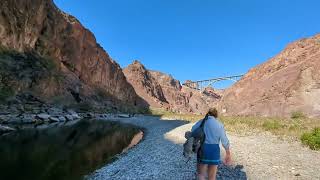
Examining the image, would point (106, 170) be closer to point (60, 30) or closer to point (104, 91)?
point (60, 30)

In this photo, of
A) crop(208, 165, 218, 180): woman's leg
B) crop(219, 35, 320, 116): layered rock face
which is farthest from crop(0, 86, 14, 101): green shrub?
crop(208, 165, 218, 180): woman's leg

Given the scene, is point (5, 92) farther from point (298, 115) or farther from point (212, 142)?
point (212, 142)

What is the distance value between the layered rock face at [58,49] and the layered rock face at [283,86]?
125 ft

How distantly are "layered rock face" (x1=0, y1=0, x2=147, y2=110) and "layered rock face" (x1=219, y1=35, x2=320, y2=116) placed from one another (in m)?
38.2

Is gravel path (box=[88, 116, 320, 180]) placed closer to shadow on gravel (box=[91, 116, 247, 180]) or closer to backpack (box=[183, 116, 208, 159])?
shadow on gravel (box=[91, 116, 247, 180])

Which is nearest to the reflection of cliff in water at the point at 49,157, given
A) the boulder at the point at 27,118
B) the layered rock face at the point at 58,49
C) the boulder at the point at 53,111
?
the boulder at the point at 27,118

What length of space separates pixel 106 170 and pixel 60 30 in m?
80.2

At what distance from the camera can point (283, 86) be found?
65.1 metres

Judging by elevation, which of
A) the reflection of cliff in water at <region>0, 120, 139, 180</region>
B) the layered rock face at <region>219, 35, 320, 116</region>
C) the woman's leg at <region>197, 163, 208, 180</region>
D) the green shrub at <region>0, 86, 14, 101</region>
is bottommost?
the reflection of cliff in water at <region>0, 120, 139, 180</region>

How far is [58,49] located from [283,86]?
53363 mm

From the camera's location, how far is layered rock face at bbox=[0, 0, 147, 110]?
67250 millimetres

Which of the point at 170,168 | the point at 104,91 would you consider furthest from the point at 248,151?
the point at 104,91

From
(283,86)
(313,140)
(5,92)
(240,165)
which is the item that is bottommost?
(240,165)

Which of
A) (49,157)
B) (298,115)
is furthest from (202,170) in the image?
(298,115)
